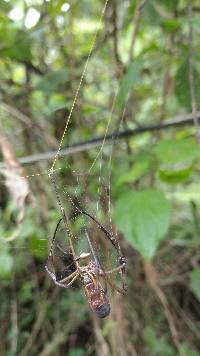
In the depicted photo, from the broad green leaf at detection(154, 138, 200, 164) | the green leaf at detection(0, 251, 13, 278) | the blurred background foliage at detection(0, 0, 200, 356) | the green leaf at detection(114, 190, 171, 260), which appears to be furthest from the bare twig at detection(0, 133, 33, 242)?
the broad green leaf at detection(154, 138, 200, 164)

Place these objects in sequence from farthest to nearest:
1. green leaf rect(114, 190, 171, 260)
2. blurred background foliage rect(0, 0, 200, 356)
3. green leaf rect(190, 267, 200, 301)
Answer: green leaf rect(190, 267, 200, 301) < blurred background foliage rect(0, 0, 200, 356) < green leaf rect(114, 190, 171, 260)

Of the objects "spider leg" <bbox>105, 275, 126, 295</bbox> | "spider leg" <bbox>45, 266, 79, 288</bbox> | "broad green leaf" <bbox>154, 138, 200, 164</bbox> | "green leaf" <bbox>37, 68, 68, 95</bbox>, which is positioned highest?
"green leaf" <bbox>37, 68, 68, 95</bbox>

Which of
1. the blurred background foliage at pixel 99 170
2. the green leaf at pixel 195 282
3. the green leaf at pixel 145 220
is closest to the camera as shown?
the green leaf at pixel 145 220

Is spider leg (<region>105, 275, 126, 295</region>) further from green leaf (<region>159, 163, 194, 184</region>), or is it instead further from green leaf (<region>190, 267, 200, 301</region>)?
green leaf (<region>190, 267, 200, 301</region>)

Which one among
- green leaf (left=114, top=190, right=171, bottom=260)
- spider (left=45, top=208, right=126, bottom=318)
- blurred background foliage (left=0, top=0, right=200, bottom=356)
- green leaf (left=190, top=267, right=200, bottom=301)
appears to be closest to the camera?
spider (left=45, top=208, right=126, bottom=318)

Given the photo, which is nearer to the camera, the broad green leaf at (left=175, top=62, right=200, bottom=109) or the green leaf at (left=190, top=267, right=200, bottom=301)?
the broad green leaf at (left=175, top=62, right=200, bottom=109)

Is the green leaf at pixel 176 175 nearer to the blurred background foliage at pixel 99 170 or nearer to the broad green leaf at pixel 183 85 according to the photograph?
the blurred background foliage at pixel 99 170

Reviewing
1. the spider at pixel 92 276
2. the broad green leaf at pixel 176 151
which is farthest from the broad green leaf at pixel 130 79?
the spider at pixel 92 276

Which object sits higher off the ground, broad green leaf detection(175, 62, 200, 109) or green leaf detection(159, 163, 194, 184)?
broad green leaf detection(175, 62, 200, 109)

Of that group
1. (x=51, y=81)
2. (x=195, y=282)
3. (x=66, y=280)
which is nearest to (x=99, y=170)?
(x=51, y=81)
